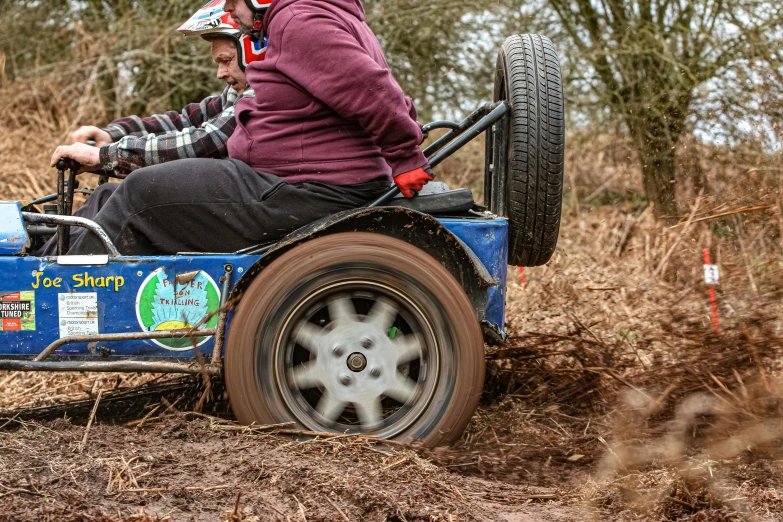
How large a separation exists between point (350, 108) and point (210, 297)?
0.95 m

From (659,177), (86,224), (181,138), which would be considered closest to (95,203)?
(181,138)

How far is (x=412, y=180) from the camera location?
361 centimetres

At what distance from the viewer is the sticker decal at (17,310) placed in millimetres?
3547

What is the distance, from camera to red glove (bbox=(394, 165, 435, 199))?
3.61m

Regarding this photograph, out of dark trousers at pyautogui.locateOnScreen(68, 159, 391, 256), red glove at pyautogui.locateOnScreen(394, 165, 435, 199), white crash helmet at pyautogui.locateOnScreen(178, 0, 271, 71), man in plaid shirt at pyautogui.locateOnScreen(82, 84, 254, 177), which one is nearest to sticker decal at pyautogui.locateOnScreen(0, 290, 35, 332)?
dark trousers at pyautogui.locateOnScreen(68, 159, 391, 256)

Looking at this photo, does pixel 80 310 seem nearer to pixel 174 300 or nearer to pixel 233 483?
A: pixel 174 300

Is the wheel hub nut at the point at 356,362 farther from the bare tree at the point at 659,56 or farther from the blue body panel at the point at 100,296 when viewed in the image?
the bare tree at the point at 659,56

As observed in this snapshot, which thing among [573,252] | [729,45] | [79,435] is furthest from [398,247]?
[729,45]

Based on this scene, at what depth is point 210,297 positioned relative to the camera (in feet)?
11.7

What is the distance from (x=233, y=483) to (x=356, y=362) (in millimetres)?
719

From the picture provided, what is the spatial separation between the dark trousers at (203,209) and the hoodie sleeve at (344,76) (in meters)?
0.37

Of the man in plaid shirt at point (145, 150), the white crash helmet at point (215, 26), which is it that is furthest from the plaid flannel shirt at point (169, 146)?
the white crash helmet at point (215, 26)

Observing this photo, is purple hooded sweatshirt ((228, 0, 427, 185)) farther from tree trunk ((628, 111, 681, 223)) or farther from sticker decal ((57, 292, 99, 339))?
tree trunk ((628, 111, 681, 223))

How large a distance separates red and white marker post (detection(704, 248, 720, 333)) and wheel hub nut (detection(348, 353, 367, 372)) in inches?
68.9
